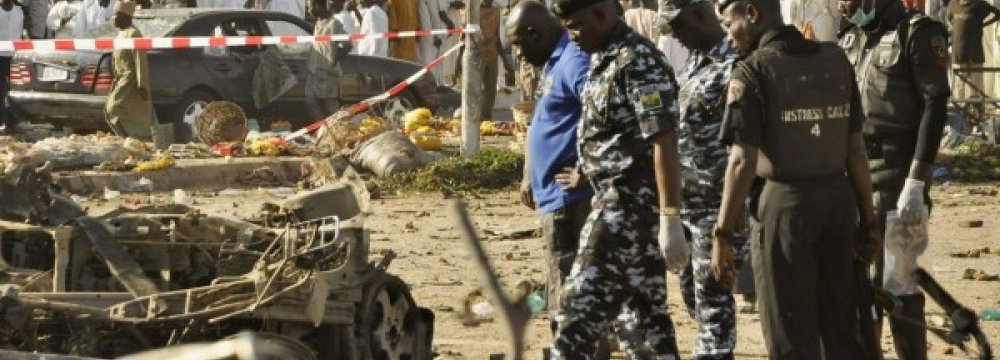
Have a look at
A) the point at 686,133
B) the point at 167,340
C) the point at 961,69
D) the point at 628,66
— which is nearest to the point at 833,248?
the point at 628,66

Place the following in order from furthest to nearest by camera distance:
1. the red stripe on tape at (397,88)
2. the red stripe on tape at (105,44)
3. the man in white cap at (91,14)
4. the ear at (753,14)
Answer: the man in white cap at (91,14) < the red stripe on tape at (397,88) < the red stripe on tape at (105,44) < the ear at (753,14)

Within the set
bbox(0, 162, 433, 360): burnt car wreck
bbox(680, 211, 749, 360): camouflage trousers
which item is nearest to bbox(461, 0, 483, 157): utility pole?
bbox(0, 162, 433, 360): burnt car wreck

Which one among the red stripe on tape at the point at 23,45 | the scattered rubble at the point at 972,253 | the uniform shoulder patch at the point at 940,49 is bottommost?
the scattered rubble at the point at 972,253

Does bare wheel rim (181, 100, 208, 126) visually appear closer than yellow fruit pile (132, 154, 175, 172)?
No


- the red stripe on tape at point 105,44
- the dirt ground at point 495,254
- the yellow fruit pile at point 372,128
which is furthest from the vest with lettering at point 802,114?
the red stripe on tape at point 105,44

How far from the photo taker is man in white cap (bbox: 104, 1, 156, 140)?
21859mm

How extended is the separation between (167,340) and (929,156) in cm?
301

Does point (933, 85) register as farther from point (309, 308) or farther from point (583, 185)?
point (309, 308)

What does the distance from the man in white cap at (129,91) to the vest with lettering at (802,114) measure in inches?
568

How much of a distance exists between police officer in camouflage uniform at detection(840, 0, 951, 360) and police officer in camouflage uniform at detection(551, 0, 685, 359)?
4.64 ft

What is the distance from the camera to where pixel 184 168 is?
19.5m

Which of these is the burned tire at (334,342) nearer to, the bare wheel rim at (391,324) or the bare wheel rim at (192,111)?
the bare wheel rim at (391,324)

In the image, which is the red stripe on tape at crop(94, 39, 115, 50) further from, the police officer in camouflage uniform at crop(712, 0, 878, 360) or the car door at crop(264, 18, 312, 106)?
the police officer in camouflage uniform at crop(712, 0, 878, 360)

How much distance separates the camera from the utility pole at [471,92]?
2012 cm
